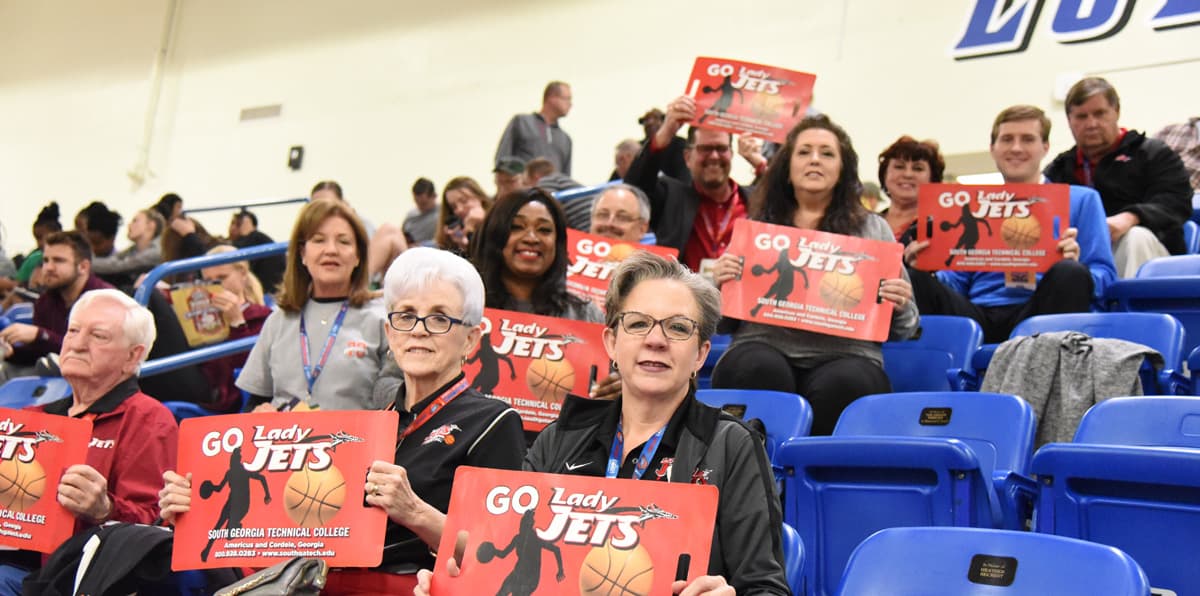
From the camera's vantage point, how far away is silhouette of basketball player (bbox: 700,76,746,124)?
186 inches

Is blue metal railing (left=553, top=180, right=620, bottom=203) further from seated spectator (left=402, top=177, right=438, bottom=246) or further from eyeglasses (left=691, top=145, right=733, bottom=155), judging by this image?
seated spectator (left=402, top=177, right=438, bottom=246)

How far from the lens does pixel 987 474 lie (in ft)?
9.59

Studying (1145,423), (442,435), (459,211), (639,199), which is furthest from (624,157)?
(442,435)

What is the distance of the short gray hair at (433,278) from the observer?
255 centimetres

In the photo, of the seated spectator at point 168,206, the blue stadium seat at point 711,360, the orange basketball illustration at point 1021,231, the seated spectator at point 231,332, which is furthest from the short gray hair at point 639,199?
the seated spectator at point 168,206

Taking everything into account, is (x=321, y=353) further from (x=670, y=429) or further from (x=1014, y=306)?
(x=1014, y=306)

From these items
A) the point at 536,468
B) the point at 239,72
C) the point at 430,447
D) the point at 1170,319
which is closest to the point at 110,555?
the point at 430,447

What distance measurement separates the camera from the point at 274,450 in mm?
2340

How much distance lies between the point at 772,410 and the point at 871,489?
459mm

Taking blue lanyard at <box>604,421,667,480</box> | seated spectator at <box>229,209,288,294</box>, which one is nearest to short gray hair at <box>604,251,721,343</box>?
blue lanyard at <box>604,421,667,480</box>

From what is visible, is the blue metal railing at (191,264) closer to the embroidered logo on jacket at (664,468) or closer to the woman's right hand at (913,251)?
the woman's right hand at (913,251)

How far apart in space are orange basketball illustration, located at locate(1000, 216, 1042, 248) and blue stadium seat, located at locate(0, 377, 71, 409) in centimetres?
333

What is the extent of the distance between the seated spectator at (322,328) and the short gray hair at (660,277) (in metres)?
1.44

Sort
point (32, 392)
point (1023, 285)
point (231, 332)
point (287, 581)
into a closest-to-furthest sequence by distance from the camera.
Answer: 1. point (287, 581)
2. point (1023, 285)
3. point (32, 392)
4. point (231, 332)
